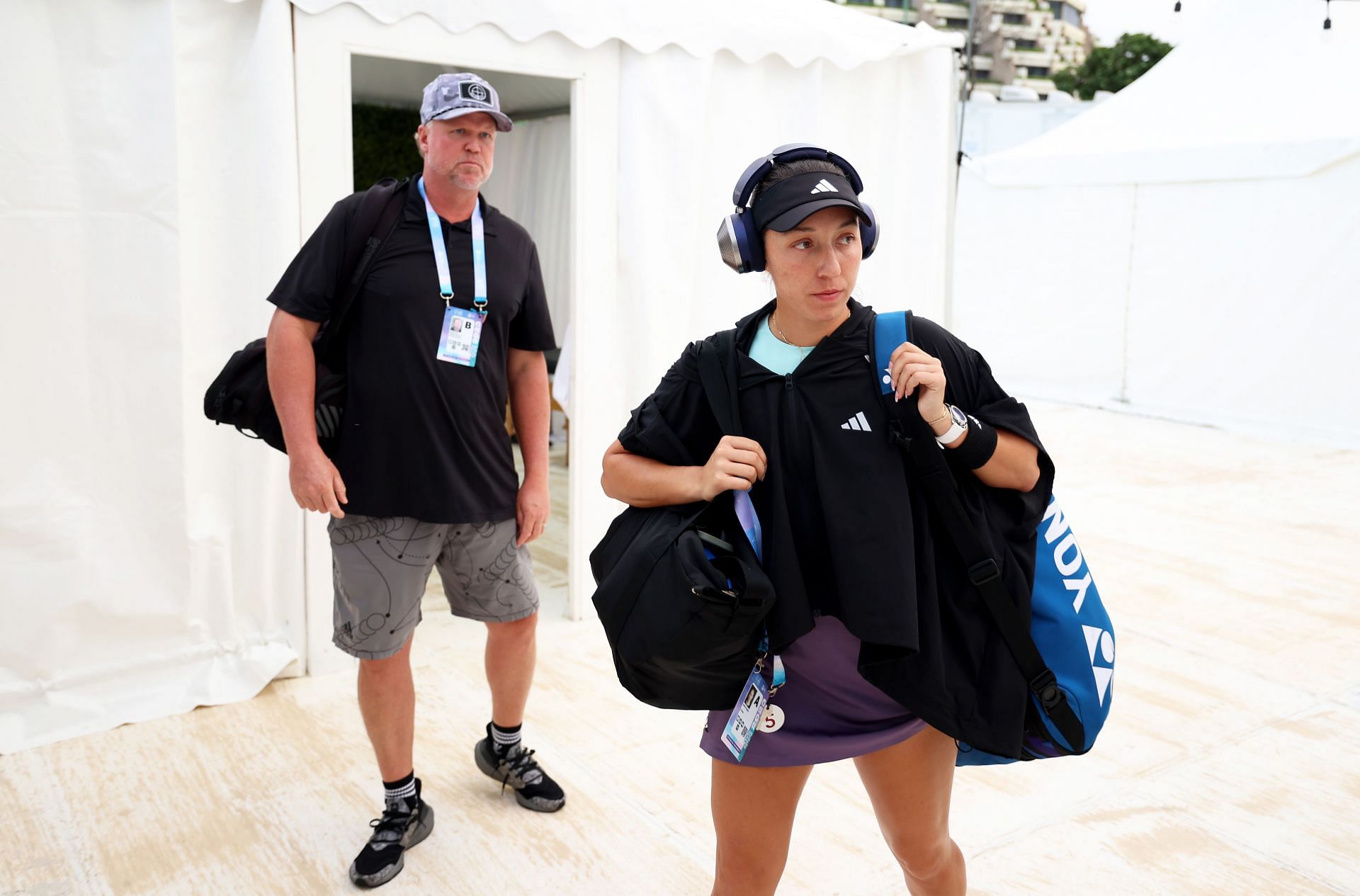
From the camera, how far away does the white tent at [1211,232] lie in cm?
892

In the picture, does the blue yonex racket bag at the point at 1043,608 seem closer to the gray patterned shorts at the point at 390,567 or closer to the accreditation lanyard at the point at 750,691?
the accreditation lanyard at the point at 750,691

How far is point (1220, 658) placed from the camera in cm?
431

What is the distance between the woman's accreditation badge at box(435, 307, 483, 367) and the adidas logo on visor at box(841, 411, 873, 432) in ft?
4.47

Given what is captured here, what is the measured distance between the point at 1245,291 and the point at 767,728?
30.7 feet

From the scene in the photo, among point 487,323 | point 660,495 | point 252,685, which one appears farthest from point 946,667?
point 252,685

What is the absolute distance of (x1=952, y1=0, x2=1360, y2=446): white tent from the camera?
29.3 feet

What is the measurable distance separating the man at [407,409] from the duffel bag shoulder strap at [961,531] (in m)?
1.38

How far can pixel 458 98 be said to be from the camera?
267 centimetres

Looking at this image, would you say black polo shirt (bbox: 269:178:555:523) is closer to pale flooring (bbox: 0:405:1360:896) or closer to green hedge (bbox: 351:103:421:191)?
pale flooring (bbox: 0:405:1360:896)

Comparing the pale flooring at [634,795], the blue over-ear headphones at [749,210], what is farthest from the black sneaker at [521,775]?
the blue over-ear headphones at [749,210]

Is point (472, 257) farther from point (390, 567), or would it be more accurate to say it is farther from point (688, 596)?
point (688, 596)

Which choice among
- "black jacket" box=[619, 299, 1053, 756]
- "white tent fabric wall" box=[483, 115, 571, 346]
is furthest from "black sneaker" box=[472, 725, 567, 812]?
"white tent fabric wall" box=[483, 115, 571, 346]

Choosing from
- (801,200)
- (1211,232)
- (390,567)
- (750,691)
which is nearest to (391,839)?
(390,567)

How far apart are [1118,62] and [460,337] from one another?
200 feet
